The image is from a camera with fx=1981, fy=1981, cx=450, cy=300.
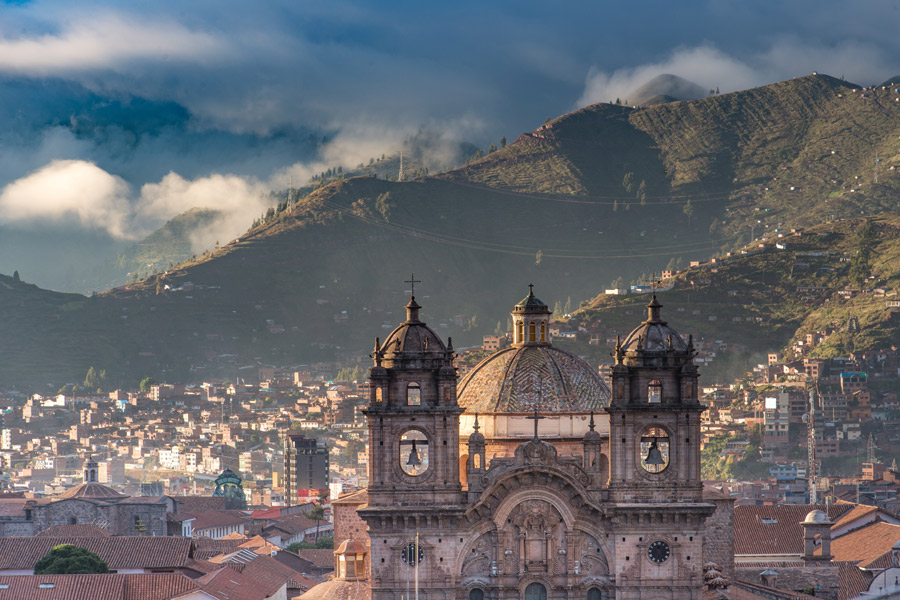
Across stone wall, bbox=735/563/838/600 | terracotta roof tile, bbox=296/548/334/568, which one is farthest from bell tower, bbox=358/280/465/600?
terracotta roof tile, bbox=296/548/334/568

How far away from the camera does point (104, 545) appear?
355 ft

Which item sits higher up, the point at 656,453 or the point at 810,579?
the point at 656,453

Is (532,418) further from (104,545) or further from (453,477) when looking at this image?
(104,545)

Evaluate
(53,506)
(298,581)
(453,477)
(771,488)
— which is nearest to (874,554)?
(298,581)

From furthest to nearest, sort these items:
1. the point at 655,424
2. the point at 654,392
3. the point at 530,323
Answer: the point at 530,323 → the point at 654,392 → the point at 655,424

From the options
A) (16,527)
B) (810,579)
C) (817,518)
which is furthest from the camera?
(16,527)

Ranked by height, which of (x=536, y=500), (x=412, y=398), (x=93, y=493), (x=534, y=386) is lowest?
(x=536, y=500)

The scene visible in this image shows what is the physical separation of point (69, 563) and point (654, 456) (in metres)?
42.6

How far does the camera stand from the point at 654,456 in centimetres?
6619

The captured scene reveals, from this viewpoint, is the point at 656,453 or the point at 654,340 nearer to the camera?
the point at 656,453

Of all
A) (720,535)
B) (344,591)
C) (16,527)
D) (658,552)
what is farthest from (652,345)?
(16,527)

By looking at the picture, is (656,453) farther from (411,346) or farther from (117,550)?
(117,550)

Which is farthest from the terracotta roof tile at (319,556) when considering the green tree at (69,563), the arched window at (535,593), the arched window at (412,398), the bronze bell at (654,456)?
the bronze bell at (654,456)

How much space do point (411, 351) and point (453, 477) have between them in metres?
4.44
